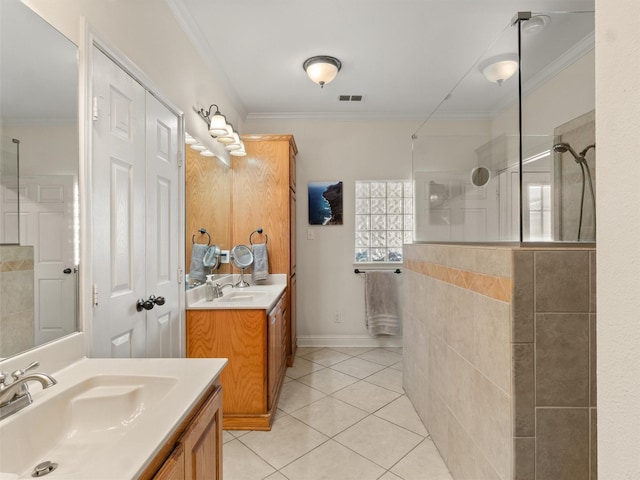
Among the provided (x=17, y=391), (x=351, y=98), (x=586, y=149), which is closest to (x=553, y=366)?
(x=586, y=149)

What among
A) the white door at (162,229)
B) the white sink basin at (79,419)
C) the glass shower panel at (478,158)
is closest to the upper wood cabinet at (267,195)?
the white door at (162,229)

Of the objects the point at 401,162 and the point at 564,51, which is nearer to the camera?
the point at 564,51

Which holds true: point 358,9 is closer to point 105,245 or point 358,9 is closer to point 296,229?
point 105,245

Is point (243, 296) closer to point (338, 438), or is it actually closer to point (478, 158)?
point (338, 438)

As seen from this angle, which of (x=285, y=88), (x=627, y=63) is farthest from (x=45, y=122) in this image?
→ (x=285, y=88)

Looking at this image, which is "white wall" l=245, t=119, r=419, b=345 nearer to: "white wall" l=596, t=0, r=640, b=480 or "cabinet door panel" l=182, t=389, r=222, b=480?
"cabinet door panel" l=182, t=389, r=222, b=480

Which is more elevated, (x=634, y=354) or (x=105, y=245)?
(x=105, y=245)

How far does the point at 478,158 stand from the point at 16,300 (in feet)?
6.40

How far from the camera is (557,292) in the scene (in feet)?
4.13

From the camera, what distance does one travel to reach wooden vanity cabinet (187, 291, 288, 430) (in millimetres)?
2238

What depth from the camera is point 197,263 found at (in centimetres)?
251

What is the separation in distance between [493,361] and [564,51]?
123cm

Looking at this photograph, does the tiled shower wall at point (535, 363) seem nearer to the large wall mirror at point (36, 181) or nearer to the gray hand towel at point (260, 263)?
the large wall mirror at point (36, 181)

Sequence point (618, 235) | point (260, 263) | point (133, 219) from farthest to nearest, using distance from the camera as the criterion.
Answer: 1. point (260, 263)
2. point (133, 219)
3. point (618, 235)
